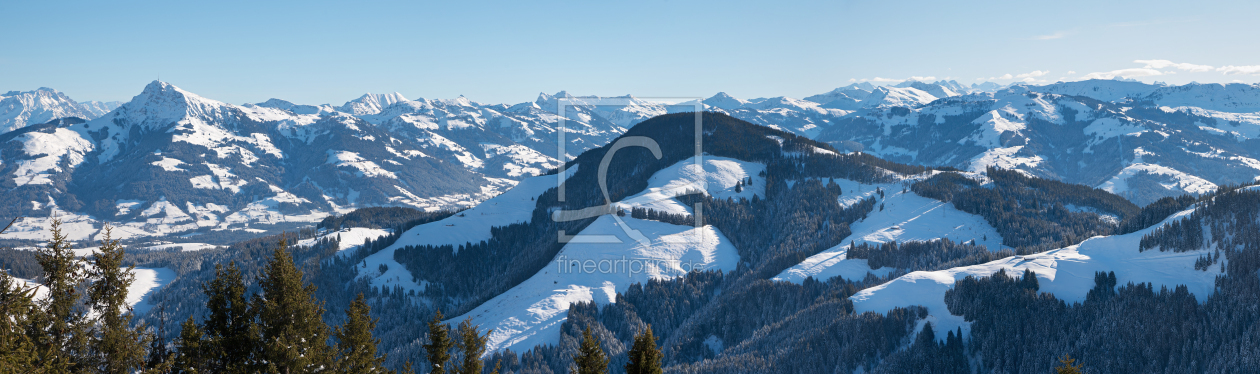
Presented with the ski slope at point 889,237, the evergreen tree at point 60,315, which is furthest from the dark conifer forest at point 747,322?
the ski slope at point 889,237

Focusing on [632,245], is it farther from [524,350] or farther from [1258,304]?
[1258,304]

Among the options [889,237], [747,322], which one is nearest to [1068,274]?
[747,322]

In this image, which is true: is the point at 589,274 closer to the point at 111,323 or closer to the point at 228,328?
the point at 228,328

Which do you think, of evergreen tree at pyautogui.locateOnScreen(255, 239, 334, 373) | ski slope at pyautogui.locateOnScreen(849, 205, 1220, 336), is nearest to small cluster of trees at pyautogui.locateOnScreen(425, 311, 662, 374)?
evergreen tree at pyautogui.locateOnScreen(255, 239, 334, 373)

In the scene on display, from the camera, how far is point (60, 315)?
1321 inches

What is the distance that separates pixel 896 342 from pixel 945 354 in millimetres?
9294

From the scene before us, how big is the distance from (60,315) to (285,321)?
10.8 meters

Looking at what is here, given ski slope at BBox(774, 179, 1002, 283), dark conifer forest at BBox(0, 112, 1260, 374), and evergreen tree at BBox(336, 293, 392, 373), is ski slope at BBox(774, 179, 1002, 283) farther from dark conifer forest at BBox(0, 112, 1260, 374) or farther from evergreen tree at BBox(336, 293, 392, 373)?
evergreen tree at BBox(336, 293, 392, 373)

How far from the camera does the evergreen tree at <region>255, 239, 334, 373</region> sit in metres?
35.2

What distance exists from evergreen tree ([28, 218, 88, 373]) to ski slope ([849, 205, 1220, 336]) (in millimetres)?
113898

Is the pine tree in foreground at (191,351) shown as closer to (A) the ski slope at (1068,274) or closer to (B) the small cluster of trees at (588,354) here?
(B) the small cluster of trees at (588,354)

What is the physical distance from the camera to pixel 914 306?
11988cm

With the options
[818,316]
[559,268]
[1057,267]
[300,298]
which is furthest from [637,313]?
[300,298]

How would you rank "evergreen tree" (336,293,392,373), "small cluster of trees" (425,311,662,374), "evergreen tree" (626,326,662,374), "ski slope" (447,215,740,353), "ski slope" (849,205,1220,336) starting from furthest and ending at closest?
"ski slope" (447,215,740,353)
"ski slope" (849,205,1220,336)
"evergreen tree" (336,293,392,373)
"small cluster of trees" (425,311,662,374)
"evergreen tree" (626,326,662,374)
